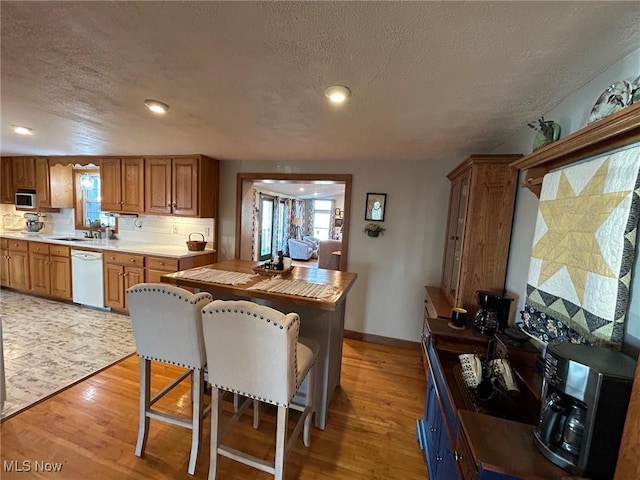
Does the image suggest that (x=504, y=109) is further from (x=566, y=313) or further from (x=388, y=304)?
(x=388, y=304)

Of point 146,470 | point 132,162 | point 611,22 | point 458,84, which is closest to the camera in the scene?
point 611,22

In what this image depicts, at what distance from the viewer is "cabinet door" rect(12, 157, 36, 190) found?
168 inches

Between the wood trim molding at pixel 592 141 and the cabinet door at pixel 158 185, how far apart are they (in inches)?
149

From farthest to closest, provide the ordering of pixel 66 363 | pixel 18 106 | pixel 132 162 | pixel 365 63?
pixel 132 162
pixel 66 363
pixel 18 106
pixel 365 63

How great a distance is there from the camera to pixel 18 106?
6.61 feet

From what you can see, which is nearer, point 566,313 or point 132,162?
point 566,313

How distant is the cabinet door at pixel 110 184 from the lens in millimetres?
3855

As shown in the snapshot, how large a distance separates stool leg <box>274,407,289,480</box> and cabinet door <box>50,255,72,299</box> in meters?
4.23

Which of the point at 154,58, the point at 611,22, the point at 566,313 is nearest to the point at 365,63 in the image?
the point at 611,22

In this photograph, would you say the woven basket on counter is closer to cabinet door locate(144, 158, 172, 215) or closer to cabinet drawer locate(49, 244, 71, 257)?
cabinet door locate(144, 158, 172, 215)

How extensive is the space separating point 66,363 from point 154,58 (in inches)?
113

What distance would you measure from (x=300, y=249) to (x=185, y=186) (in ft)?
18.2

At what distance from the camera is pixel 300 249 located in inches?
351

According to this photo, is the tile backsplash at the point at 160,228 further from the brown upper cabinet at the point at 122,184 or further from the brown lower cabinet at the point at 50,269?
the brown lower cabinet at the point at 50,269
